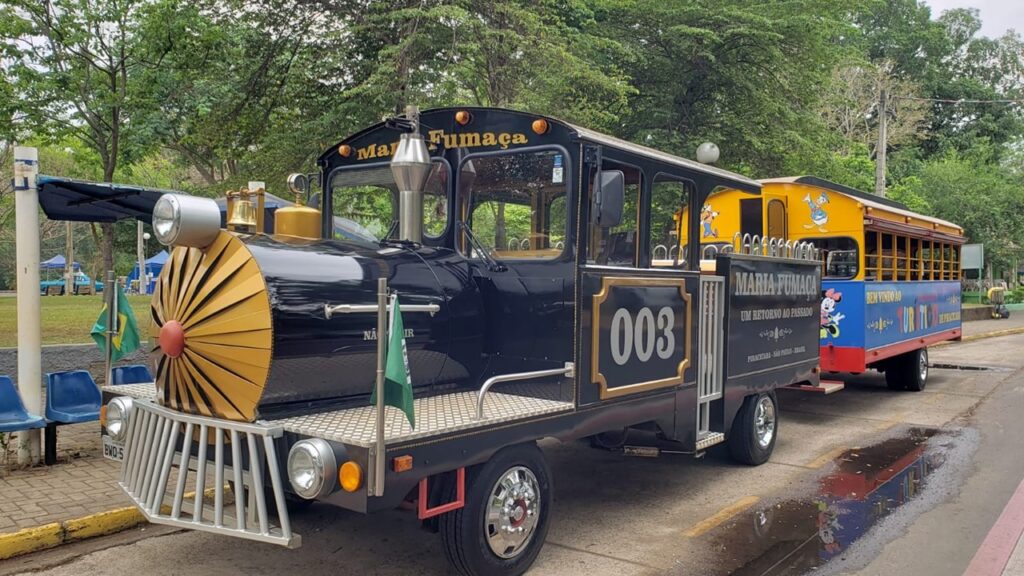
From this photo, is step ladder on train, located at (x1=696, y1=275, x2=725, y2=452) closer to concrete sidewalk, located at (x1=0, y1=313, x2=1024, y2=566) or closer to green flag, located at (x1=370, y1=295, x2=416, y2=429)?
concrete sidewalk, located at (x1=0, y1=313, x2=1024, y2=566)

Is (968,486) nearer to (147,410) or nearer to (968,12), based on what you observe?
(147,410)

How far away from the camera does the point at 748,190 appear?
685 centimetres

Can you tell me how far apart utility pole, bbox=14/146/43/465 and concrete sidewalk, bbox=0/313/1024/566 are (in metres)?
0.38

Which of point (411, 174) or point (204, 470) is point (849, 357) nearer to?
point (411, 174)

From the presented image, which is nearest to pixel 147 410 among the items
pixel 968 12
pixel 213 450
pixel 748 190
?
pixel 213 450

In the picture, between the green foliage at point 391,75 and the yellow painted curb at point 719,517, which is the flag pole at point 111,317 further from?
the yellow painted curb at point 719,517

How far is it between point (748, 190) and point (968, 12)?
50959mm

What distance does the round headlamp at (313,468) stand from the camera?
3443 millimetres

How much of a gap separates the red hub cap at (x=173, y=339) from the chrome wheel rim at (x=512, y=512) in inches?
71.2

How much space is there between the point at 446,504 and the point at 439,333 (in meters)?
1.05

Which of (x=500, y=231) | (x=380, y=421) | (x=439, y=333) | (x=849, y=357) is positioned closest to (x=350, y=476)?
(x=380, y=421)

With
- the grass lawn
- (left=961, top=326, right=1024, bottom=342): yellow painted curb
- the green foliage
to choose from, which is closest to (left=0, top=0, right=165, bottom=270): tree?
the green foliage

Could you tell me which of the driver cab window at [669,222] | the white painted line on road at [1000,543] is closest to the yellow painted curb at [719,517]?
the white painted line on road at [1000,543]

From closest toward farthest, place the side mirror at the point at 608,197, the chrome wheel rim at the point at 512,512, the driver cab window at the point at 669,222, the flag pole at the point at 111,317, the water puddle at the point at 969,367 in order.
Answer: the chrome wheel rim at the point at 512,512 < the side mirror at the point at 608,197 < the flag pole at the point at 111,317 < the driver cab window at the point at 669,222 < the water puddle at the point at 969,367
